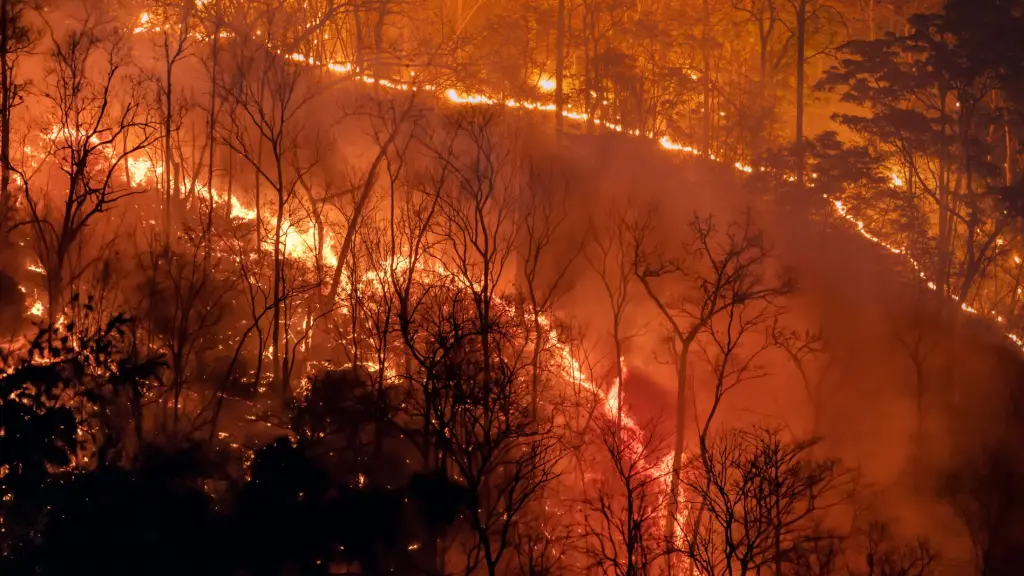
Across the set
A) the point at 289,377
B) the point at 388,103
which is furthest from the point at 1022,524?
the point at 388,103

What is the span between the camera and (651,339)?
36312 millimetres

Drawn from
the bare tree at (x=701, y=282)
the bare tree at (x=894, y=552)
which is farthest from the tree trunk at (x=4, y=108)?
the bare tree at (x=894, y=552)

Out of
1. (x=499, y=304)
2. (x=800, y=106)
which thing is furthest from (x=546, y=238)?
(x=800, y=106)

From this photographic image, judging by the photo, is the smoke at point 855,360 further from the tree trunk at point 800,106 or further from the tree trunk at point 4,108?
the tree trunk at point 4,108

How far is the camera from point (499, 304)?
111 ft

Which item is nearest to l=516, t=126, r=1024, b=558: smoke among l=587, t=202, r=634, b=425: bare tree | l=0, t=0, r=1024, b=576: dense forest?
l=0, t=0, r=1024, b=576: dense forest

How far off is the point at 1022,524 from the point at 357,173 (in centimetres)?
2795

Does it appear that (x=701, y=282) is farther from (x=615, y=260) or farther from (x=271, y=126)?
(x=271, y=126)

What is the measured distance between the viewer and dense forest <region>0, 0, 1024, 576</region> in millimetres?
23266

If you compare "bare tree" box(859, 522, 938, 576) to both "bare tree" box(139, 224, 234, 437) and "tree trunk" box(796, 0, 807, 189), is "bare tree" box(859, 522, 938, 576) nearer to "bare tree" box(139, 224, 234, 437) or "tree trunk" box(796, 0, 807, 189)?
"tree trunk" box(796, 0, 807, 189)

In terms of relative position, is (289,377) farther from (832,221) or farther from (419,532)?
(832,221)

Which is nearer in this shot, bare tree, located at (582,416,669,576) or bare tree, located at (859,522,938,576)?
bare tree, located at (582,416,669,576)

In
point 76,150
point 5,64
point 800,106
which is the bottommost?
point 76,150

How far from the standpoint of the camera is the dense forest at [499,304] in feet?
76.3
